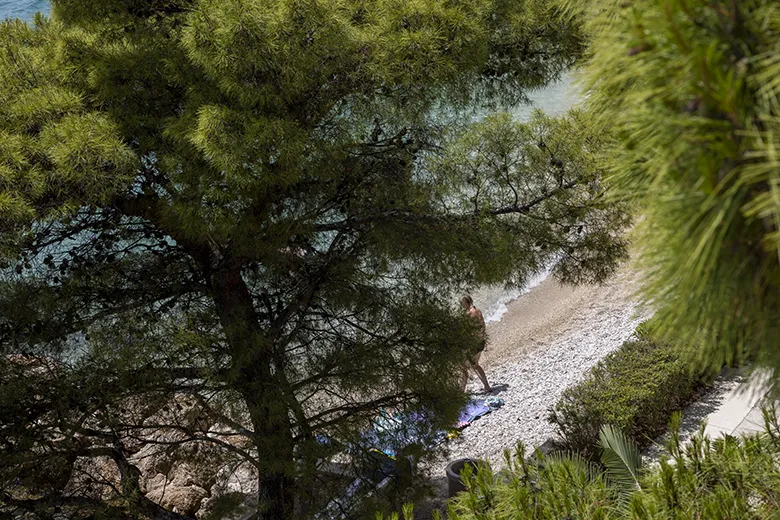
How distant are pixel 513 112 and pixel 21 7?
1611 centimetres

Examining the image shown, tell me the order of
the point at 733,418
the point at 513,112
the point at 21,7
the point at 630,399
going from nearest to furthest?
1. the point at 733,418
2. the point at 630,399
3. the point at 513,112
4. the point at 21,7

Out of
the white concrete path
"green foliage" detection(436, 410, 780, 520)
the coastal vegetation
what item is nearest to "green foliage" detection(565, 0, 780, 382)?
"green foliage" detection(436, 410, 780, 520)

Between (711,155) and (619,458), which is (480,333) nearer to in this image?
(619,458)

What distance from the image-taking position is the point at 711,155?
1.38 meters

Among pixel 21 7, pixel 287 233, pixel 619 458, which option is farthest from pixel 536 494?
pixel 21 7

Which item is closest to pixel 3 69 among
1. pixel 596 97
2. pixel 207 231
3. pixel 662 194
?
pixel 207 231

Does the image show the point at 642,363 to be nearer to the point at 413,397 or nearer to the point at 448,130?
the point at 413,397

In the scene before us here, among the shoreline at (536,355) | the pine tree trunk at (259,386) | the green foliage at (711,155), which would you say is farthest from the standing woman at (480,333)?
the green foliage at (711,155)

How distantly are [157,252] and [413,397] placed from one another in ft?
6.30

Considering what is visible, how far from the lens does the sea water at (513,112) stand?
41.1ft

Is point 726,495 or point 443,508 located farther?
point 443,508

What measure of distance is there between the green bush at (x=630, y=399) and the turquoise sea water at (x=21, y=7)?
17711mm

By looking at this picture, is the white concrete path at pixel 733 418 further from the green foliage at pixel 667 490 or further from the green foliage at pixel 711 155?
the green foliage at pixel 711 155

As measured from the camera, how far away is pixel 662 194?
1614mm
